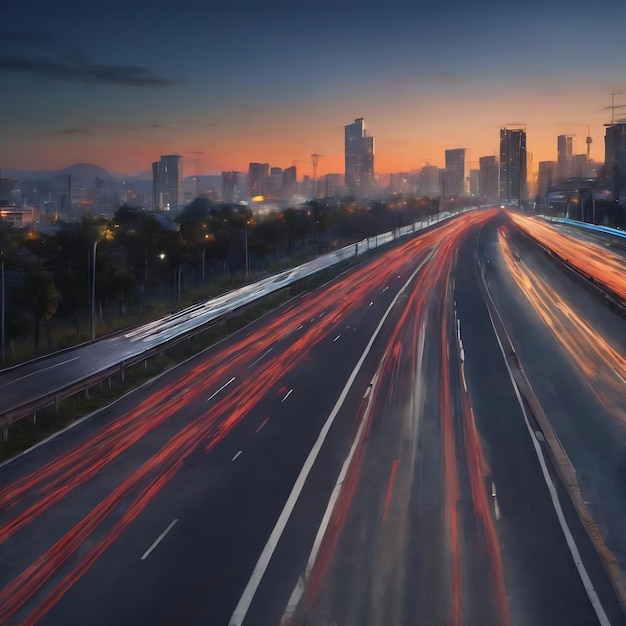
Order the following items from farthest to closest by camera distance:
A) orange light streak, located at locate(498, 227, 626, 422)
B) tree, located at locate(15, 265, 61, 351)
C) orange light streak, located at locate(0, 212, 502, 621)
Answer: tree, located at locate(15, 265, 61, 351) < orange light streak, located at locate(498, 227, 626, 422) < orange light streak, located at locate(0, 212, 502, 621)

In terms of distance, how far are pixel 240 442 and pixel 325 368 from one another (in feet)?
31.1

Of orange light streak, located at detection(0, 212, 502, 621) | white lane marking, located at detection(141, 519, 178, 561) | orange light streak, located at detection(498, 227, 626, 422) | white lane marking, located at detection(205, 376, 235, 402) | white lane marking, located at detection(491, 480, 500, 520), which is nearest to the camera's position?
orange light streak, located at detection(0, 212, 502, 621)

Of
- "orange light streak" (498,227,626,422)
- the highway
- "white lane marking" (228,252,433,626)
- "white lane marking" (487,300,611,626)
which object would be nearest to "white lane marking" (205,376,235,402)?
the highway

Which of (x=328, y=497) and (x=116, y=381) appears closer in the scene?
Answer: (x=328, y=497)

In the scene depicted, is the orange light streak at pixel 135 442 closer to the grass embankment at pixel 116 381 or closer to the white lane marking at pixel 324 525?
the white lane marking at pixel 324 525

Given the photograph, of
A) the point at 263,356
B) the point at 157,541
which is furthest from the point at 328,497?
the point at 263,356

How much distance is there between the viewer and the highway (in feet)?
38.7

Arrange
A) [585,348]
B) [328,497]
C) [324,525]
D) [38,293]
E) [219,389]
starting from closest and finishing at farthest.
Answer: [324,525] → [328,497] → [219,389] → [585,348] → [38,293]

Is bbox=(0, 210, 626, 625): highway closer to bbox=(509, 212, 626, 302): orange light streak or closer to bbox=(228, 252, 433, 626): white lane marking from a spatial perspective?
bbox=(228, 252, 433, 626): white lane marking

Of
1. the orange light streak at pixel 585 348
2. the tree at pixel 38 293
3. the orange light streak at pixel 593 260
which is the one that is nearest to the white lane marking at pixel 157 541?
the orange light streak at pixel 585 348

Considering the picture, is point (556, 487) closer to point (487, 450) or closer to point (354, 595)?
point (487, 450)

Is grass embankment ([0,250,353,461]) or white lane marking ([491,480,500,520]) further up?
grass embankment ([0,250,353,461])

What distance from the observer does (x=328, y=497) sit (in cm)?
1605

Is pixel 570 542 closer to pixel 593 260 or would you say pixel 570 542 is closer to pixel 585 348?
pixel 585 348
